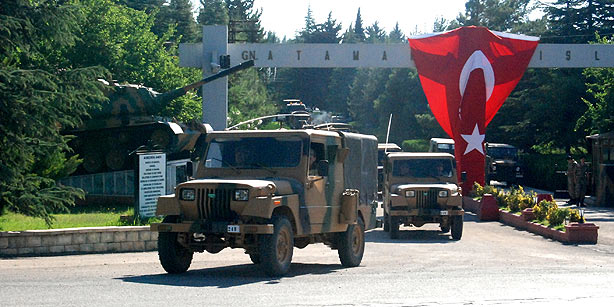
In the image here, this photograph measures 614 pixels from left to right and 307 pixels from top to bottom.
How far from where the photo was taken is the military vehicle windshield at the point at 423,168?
22.9 m

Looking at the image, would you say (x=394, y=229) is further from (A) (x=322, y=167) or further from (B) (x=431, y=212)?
(A) (x=322, y=167)

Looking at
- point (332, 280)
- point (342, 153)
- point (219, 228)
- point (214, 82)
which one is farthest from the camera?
point (214, 82)

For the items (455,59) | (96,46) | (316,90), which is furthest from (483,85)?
(316,90)

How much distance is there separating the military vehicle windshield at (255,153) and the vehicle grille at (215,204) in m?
1.29

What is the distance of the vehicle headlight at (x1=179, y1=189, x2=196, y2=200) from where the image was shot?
488 inches

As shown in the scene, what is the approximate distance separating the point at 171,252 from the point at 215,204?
0.99m

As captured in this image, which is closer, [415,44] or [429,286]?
[429,286]

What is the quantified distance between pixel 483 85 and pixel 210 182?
22.3 metres

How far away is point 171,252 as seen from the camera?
12.7m

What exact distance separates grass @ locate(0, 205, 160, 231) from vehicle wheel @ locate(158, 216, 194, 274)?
4973 millimetres

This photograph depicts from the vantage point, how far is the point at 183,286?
11375 millimetres

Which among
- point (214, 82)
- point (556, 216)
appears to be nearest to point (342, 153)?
point (556, 216)

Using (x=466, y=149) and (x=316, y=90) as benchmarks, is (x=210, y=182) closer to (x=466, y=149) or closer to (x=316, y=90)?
(x=466, y=149)

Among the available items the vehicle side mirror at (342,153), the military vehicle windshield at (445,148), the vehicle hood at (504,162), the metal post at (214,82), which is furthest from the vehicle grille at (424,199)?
the vehicle hood at (504,162)
